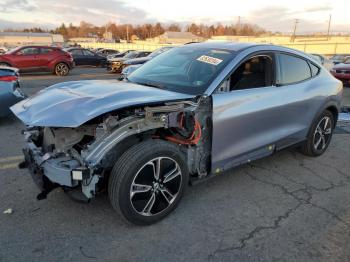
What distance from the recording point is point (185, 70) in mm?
4074

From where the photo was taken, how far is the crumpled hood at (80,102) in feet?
9.41

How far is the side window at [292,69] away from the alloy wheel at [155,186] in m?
1.99

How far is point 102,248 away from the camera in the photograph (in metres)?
2.92

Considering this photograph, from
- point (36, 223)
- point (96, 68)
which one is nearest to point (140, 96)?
point (36, 223)

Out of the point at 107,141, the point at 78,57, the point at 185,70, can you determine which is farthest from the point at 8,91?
the point at 78,57

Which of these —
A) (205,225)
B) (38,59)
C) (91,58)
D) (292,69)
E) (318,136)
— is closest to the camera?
(205,225)

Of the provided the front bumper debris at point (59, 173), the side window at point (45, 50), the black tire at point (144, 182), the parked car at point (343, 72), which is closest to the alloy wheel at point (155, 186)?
the black tire at point (144, 182)

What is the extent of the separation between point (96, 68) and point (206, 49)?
75.0ft

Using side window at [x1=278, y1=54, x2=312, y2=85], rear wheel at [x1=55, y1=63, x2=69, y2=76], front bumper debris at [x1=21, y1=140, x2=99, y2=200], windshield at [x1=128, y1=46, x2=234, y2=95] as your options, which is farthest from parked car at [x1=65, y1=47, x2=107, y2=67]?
front bumper debris at [x1=21, y1=140, x2=99, y2=200]

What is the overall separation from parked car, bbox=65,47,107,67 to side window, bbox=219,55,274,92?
73.1ft

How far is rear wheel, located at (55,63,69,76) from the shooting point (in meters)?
18.4

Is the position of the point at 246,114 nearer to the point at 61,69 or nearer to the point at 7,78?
the point at 7,78

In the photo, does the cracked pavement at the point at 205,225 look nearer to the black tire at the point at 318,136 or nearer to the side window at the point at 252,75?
the black tire at the point at 318,136

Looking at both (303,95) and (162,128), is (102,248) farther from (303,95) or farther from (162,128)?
(303,95)
